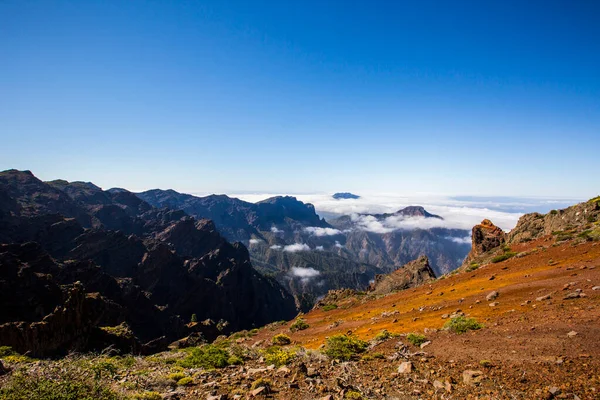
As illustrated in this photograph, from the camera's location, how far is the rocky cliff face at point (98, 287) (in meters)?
32.7

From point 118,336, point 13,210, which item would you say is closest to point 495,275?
point 118,336

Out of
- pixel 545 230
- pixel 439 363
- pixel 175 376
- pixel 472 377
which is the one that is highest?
pixel 545 230

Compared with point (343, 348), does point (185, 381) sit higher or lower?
higher

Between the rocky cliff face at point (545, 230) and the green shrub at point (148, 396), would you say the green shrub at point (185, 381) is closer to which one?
the green shrub at point (148, 396)

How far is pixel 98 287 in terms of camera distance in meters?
84.8

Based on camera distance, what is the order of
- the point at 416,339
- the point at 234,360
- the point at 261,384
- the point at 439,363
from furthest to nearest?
the point at 416,339 → the point at 234,360 → the point at 439,363 → the point at 261,384

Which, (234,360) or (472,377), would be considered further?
(234,360)

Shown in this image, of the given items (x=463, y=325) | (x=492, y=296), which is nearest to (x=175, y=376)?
(x=463, y=325)

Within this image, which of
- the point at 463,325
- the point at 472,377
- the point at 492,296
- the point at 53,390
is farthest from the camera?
the point at 492,296

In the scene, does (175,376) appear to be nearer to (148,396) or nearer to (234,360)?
(148,396)

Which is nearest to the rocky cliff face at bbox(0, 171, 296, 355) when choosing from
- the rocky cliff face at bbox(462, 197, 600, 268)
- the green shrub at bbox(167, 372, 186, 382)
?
the green shrub at bbox(167, 372, 186, 382)

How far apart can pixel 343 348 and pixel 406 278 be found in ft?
138

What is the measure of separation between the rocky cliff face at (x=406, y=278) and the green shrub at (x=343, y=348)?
121 ft

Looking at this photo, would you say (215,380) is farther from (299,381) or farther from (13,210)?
(13,210)
